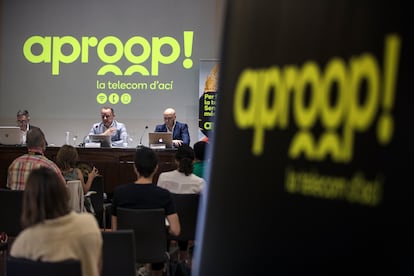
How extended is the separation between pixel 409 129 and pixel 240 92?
43 centimetres

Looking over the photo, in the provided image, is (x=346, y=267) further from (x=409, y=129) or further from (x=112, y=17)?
(x=112, y=17)

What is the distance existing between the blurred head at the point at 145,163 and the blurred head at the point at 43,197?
52.9 inches

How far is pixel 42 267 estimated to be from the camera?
2494mm

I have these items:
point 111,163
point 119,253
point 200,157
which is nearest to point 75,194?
point 200,157

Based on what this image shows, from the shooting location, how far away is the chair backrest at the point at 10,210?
421 centimetres

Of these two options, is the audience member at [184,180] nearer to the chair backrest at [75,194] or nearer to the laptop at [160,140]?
the chair backrest at [75,194]

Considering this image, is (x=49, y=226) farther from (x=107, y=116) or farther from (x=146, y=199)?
(x=107, y=116)

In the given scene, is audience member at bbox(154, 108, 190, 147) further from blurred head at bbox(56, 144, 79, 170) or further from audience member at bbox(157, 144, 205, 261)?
audience member at bbox(157, 144, 205, 261)

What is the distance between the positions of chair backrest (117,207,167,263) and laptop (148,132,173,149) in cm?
381

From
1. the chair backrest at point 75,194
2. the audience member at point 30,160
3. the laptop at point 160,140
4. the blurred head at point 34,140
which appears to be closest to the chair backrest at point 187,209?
the chair backrest at point 75,194

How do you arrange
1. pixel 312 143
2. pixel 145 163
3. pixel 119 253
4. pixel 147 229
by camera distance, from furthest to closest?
pixel 145 163, pixel 147 229, pixel 119 253, pixel 312 143

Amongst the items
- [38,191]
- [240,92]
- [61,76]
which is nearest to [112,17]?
[61,76]

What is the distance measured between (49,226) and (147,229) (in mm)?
1221

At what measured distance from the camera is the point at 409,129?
2.69 feet
